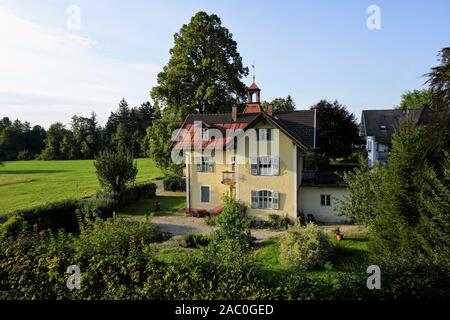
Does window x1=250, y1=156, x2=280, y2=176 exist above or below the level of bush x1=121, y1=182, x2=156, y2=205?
above

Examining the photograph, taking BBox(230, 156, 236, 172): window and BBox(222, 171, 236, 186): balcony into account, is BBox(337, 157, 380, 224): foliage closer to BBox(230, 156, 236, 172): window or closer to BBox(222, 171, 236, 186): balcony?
BBox(222, 171, 236, 186): balcony

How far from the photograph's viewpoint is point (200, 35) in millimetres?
34531

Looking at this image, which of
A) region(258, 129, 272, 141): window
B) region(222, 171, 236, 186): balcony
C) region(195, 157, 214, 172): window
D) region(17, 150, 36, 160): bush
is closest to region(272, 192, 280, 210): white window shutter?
region(222, 171, 236, 186): balcony

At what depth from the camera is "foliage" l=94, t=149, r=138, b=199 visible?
30.7 m

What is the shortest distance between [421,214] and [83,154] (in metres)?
100

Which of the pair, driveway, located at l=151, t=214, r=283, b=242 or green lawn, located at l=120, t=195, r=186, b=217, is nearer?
driveway, located at l=151, t=214, r=283, b=242

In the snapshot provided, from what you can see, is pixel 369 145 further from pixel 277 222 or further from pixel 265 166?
pixel 277 222

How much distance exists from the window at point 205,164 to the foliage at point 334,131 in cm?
2661

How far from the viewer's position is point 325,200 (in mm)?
25047

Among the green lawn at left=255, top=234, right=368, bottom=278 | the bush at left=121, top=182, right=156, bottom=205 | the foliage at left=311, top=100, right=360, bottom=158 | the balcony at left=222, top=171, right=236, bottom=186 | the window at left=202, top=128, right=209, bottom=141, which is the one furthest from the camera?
the foliage at left=311, top=100, right=360, bottom=158

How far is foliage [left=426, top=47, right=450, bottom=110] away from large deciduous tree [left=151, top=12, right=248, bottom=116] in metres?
24.4

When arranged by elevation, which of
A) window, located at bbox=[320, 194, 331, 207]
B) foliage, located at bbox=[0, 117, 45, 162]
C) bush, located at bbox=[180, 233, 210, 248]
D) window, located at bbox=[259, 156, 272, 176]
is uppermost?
foliage, located at bbox=[0, 117, 45, 162]
